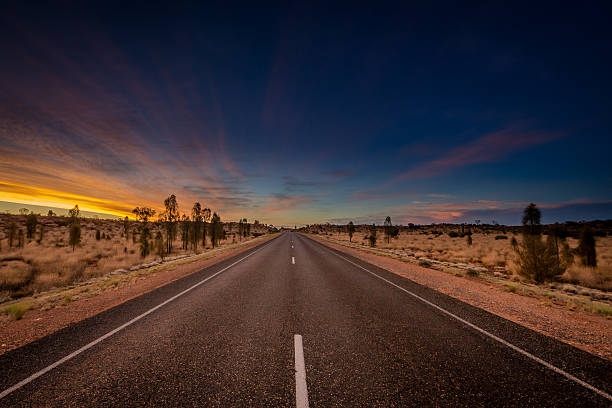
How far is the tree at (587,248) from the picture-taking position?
14469mm

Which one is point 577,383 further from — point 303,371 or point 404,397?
point 303,371

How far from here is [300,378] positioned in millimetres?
3232

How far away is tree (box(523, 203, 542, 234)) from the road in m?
8.93

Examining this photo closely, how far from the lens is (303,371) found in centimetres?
342

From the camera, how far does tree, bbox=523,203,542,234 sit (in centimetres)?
1167

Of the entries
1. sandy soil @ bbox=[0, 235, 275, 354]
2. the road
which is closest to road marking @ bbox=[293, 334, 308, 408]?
the road

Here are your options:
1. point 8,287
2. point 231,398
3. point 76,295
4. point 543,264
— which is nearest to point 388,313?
point 231,398

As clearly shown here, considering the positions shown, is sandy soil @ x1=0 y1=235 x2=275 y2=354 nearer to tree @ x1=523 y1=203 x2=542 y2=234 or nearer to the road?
the road

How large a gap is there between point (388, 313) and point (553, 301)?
691 cm

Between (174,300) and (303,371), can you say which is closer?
(303,371)

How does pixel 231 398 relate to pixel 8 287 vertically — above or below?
above

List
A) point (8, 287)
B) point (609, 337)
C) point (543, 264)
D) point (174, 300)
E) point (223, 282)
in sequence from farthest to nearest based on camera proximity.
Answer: point (543, 264) → point (8, 287) → point (223, 282) → point (174, 300) → point (609, 337)

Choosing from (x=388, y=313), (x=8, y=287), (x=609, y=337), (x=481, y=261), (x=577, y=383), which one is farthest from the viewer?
(x=481, y=261)

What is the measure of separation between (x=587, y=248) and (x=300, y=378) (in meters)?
21.4
